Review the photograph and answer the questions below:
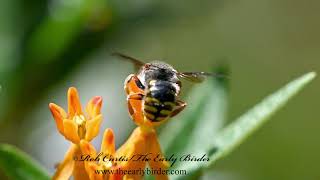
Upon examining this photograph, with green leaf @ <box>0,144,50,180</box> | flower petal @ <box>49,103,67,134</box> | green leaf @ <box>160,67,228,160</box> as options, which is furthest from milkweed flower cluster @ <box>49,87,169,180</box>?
green leaf @ <box>160,67,228,160</box>

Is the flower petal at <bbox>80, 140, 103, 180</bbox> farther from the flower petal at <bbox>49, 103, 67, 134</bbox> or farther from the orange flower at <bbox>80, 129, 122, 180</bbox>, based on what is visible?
the flower petal at <bbox>49, 103, 67, 134</bbox>

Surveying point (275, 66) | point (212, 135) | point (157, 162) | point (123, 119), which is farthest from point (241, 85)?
point (157, 162)

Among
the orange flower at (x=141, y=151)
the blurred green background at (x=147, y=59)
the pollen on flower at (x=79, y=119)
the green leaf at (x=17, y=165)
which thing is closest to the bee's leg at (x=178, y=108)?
the orange flower at (x=141, y=151)

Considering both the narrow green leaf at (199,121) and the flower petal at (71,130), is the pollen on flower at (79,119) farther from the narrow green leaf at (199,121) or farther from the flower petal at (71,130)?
the narrow green leaf at (199,121)

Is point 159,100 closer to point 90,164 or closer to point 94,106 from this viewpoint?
point 94,106

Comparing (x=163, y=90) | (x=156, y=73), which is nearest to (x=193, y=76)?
(x=156, y=73)

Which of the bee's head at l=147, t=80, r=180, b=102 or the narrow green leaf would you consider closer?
the bee's head at l=147, t=80, r=180, b=102

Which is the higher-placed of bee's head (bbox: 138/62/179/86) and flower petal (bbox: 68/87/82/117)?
bee's head (bbox: 138/62/179/86)

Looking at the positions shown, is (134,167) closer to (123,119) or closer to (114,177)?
(114,177)
